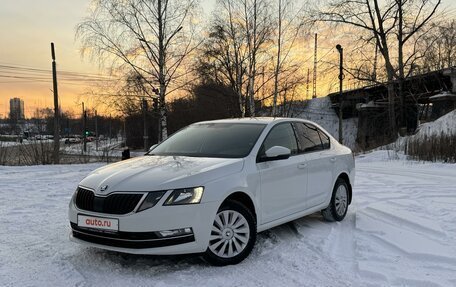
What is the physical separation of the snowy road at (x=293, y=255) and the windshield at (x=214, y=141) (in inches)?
47.5

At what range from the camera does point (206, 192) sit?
14.3 ft

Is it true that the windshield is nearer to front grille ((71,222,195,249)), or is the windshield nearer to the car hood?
the car hood

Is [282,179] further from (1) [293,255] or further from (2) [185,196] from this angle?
(2) [185,196]

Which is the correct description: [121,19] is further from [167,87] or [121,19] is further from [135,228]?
[135,228]

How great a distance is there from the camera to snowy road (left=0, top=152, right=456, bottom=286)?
4191mm

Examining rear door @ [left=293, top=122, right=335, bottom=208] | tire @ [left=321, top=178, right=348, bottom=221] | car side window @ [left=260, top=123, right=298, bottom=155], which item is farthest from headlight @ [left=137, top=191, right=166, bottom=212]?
tire @ [left=321, top=178, right=348, bottom=221]

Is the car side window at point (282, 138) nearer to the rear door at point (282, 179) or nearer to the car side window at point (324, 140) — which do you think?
the rear door at point (282, 179)

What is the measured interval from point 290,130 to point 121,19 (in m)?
18.2

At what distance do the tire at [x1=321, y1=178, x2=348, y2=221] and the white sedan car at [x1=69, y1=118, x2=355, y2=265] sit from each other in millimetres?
458

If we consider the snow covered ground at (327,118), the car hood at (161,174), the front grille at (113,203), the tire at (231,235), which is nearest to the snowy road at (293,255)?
the tire at (231,235)

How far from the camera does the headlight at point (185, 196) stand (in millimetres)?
4207

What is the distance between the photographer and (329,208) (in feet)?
21.6

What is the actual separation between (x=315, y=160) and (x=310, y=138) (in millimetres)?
405

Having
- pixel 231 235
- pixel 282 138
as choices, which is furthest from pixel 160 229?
pixel 282 138
